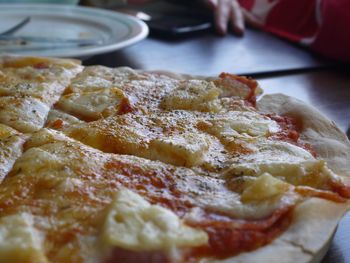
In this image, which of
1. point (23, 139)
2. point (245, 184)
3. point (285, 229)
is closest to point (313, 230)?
point (285, 229)

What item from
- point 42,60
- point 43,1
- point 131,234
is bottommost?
point 43,1

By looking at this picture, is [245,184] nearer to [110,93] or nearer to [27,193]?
[27,193]

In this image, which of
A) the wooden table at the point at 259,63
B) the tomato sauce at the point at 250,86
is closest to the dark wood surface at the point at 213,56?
the wooden table at the point at 259,63

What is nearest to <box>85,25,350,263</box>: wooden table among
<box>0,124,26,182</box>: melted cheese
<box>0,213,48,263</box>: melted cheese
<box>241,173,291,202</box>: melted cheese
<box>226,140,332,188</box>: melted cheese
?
<box>226,140,332,188</box>: melted cheese

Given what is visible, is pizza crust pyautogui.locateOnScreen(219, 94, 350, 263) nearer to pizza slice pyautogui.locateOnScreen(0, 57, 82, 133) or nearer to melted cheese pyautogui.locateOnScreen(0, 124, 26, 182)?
melted cheese pyautogui.locateOnScreen(0, 124, 26, 182)

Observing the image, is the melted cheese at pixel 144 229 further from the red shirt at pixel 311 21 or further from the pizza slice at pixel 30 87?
the red shirt at pixel 311 21
